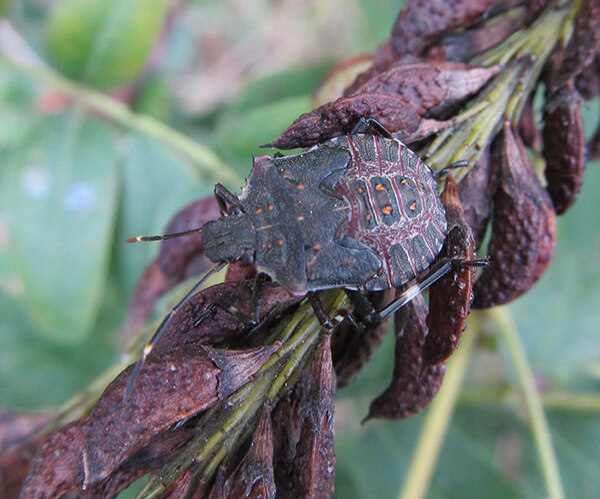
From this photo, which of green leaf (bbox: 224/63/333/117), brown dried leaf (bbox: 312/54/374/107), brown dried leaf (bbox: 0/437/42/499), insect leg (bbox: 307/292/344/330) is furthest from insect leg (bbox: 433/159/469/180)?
green leaf (bbox: 224/63/333/117)

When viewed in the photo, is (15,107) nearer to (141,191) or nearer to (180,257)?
(141,191)

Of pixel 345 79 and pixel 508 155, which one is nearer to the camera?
pixel 508 155

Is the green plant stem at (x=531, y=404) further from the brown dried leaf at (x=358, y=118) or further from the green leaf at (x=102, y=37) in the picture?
the green leaf at (x=102, y=37)

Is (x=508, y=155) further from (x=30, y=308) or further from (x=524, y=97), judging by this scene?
(x=30, y=308)

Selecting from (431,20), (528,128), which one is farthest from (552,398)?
(431,20)

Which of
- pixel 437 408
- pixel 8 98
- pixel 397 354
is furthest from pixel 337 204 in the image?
pixel 8 98

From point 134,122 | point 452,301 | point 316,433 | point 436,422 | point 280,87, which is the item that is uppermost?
point 280,87
